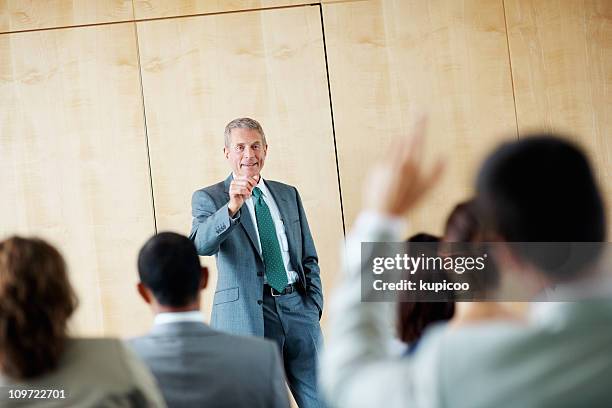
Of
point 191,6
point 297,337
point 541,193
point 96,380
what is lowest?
point 297,337

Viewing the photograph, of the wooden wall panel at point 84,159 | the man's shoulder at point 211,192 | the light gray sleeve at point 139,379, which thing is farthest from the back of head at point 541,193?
the wooden wall panel at point 84,159

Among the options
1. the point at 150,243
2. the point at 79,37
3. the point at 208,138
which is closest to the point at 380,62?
the point at 208,138

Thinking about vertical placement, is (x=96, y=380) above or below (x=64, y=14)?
below

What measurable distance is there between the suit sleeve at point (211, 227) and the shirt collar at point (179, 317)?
61.6 inches

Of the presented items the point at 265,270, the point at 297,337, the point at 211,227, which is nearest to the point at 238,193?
the point at 211,227

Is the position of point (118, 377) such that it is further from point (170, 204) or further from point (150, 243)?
point (170, 204)

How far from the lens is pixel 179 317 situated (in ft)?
6.29

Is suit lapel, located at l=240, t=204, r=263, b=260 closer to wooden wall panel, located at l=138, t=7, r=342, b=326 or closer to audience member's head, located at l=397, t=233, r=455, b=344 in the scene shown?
wooden wall panel, located at l=138, t=7, r=342, b=326

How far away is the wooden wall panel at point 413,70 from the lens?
4.61 meters

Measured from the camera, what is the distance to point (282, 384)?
189cm

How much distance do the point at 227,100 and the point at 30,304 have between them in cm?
313

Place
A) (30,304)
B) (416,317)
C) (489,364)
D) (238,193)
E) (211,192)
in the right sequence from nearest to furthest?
(489,364), (30,304), (416,317), (238,193), (211,192)

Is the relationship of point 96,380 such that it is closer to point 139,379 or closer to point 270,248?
point 139,379

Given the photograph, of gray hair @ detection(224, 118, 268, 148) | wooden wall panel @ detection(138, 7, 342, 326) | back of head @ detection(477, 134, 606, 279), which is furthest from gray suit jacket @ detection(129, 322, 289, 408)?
wooden wall panel @ detection(138, 7, 342, 326)
